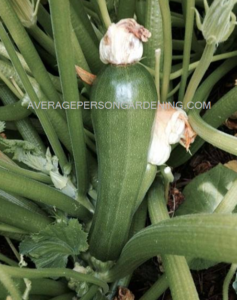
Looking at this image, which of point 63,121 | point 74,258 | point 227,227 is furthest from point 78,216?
point 227,227

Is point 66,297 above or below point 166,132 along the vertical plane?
below

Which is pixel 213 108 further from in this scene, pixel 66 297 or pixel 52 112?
pixel 66 297

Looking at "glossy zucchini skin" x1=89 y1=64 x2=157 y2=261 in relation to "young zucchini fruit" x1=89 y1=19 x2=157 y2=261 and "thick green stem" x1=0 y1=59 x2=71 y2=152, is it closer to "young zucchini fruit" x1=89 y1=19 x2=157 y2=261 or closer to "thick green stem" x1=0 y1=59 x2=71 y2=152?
"young zucchini fruit" x1=89 y1=19 x2=157 y2=261

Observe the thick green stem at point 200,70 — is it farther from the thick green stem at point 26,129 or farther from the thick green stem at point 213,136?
the thick green stem at point 26,129

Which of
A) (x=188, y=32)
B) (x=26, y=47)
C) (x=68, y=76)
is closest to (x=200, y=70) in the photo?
(x=188, y=32)

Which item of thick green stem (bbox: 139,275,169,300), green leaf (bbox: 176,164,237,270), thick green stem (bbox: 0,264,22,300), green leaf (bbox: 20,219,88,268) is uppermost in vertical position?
thick green stem (bbox: 0,264,22,300)

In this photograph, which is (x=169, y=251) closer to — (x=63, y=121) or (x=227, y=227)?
(x=227, y=227)

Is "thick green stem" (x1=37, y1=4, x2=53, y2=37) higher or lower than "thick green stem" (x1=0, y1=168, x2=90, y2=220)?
above

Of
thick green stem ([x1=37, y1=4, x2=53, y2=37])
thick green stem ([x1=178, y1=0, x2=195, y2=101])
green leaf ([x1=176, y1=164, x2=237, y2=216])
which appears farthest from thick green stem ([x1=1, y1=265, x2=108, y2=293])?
thick green stem ([x1=37, y1=4, x2=53, y2=37])
